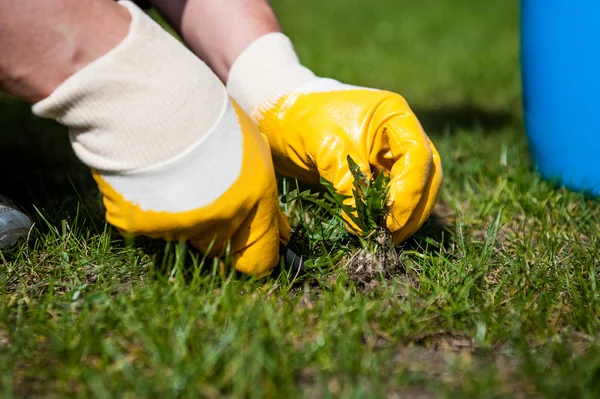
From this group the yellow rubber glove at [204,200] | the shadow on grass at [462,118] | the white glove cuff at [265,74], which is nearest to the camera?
the yellow rubber glove at [204,200]

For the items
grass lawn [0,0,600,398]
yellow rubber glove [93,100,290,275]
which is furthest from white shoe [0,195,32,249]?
yellow rubber glove [93,100,290,275]

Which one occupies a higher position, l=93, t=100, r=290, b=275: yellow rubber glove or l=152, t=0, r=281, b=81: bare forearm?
l=152, t=0, r=281, b=81: bare forearm

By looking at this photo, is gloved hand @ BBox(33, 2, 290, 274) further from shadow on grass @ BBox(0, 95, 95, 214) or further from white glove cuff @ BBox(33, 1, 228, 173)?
shadow on grass @ BBox(0, 95, 95, 214)

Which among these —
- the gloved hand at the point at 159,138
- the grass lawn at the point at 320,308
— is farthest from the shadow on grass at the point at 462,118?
the gloved hand at the point at 159,138

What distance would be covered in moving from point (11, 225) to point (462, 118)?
1680 mm

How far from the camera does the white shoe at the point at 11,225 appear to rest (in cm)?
129

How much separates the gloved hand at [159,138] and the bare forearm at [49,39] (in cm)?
3

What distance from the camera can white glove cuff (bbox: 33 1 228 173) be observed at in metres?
1.02

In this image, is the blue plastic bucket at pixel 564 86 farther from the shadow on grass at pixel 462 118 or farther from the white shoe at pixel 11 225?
the white shoe at pixel 11 225

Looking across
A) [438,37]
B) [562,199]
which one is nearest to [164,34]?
[562,199]

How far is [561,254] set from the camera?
1358 millimetres

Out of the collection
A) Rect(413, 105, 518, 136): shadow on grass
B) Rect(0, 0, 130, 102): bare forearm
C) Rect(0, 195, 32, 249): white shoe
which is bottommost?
Rect(413, 105, 518, 136): shadow on grass

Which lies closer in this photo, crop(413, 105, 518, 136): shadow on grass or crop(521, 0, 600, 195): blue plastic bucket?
crop(521, 0, 600, 195): blue plastic bucket

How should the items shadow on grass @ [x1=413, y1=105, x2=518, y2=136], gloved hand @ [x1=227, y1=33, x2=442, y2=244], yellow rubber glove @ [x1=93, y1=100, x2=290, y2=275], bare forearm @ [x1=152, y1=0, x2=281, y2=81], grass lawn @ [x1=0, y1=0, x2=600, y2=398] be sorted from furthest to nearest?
1. shadow on grass @ [x1=413, y1=105, x2=518, y2=136]
2. bare forearm @ [x1=152, y1=0, x2=281, y2=81]
3. gloved hand @ [x1=227, y1=33, x2=442, y2=244]
4. yellow rubber glove @ [x1=93, y1=100, x2=290, y2=275]
5. grass lawn @ [x1=0, y1=0, x2=600, y2=398]
